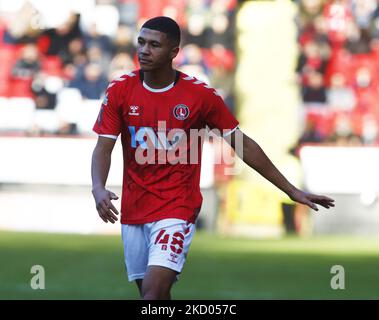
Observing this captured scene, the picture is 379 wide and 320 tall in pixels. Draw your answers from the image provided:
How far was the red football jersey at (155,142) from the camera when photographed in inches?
299

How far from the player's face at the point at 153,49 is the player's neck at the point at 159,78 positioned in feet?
0.23

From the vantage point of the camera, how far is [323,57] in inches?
830

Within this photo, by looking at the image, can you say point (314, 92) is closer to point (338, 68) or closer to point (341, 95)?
point (341, 95)

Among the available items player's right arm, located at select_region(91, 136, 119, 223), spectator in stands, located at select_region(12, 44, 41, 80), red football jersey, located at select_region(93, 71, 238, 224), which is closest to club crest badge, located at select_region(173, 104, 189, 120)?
red football jersey, located at select_region(93, 71, 238, 224)

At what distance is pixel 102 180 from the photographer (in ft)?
24.4

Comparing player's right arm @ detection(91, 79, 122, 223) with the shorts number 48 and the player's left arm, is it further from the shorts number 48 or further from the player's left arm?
the player's left arm

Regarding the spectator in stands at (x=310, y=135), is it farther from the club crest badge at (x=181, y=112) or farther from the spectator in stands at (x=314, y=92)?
the club crest badge at (x=181, y=112)

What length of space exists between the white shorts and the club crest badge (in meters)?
0.70

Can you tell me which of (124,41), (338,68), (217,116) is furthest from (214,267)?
(338,68)

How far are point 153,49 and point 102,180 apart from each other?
94 cm

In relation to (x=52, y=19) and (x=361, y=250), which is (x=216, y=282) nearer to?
(x=361, y=250)

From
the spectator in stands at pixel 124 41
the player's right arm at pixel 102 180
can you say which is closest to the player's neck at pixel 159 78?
the player's right arm at pixel 102 180

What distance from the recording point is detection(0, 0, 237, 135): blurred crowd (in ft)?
67.9
